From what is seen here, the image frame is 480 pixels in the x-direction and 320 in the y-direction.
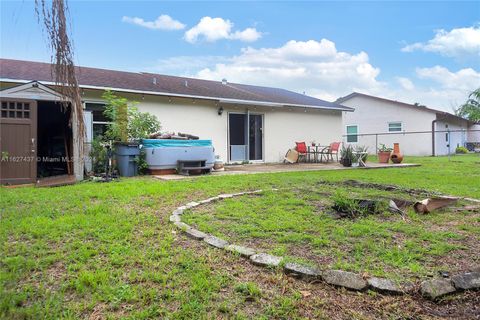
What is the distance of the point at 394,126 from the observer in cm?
2075

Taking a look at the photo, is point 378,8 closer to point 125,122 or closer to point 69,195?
point 125,122

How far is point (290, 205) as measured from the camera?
15.4 ft

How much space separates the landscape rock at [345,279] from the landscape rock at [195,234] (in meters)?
1.28

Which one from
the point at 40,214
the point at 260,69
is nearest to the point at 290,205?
the point at 40,214

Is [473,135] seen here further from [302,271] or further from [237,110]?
[302,271]

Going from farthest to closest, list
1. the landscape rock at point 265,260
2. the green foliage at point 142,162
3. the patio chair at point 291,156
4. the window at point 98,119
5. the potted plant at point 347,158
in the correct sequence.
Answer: the patio chair at point 291,156 < the potted plant at point 347,158 < the window at point 98,119 < the green foliage at point 142,162 < the landscape rock at point 265,260

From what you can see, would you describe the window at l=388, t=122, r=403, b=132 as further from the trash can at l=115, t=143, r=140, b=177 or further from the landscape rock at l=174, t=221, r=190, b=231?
the landscape rock at l=174, t=221, r=190, b=231

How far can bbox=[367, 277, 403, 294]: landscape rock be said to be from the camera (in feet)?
7.20

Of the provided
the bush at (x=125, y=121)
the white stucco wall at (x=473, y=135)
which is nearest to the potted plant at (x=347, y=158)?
the bush at (x=125, y=121)

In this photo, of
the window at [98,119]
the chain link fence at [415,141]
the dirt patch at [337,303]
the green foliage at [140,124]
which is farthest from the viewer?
the chain link fence at [415,141]

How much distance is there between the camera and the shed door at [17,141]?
261 inches

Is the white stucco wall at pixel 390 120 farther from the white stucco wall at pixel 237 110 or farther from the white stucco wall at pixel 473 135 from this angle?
the white stucco wall at pixel 473 135

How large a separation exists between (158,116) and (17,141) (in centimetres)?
444

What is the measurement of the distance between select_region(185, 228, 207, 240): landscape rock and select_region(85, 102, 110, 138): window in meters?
7.17
